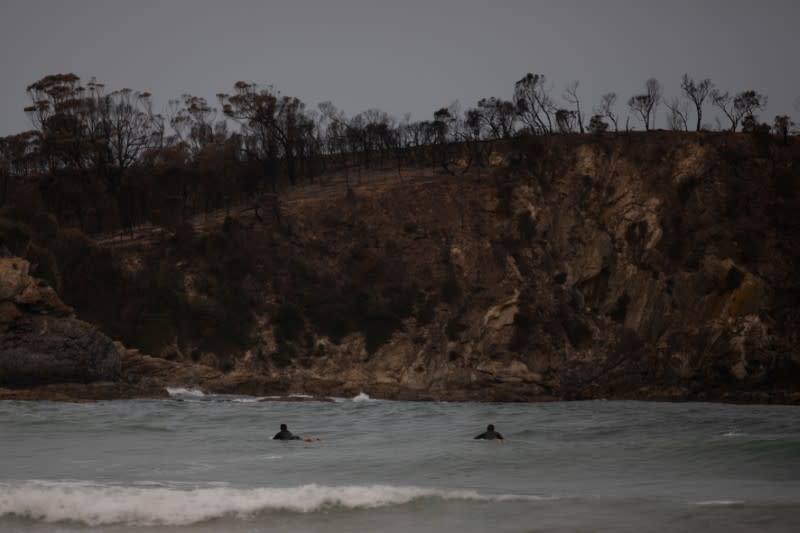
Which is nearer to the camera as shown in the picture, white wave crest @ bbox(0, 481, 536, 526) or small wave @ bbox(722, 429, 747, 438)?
white wave crest @ bbox(0, 481, 536, 526)

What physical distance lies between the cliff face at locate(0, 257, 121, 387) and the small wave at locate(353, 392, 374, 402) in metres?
14.9

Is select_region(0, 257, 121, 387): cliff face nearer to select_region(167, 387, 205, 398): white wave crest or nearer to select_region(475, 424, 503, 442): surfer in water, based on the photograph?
select_region(167, 387, 205, 398): white wave crest

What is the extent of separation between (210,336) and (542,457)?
42.5 m

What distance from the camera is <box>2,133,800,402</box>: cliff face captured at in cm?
5962

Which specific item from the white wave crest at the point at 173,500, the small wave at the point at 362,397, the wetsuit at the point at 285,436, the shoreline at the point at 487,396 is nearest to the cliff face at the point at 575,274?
the shoreline at the point at 487,396

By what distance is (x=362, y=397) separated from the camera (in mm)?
56250

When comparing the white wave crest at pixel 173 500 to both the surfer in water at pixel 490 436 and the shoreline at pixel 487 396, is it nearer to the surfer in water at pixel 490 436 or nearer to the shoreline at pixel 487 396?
the surfer in water at pixel 490 436

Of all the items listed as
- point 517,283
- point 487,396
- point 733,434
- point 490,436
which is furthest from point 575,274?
point 490,436

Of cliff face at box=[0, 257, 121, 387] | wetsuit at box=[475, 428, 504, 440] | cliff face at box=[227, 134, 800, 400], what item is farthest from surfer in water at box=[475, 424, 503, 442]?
cliff face at box=[227, 134, 800, 400]

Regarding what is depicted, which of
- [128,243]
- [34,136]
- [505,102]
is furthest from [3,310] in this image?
[505,102]

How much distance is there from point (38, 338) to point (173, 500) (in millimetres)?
31494

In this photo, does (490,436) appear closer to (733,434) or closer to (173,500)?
(733,434)

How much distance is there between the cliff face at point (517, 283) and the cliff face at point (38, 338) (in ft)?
33.3

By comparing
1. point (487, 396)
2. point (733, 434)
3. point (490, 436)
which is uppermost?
point (490, 436)
